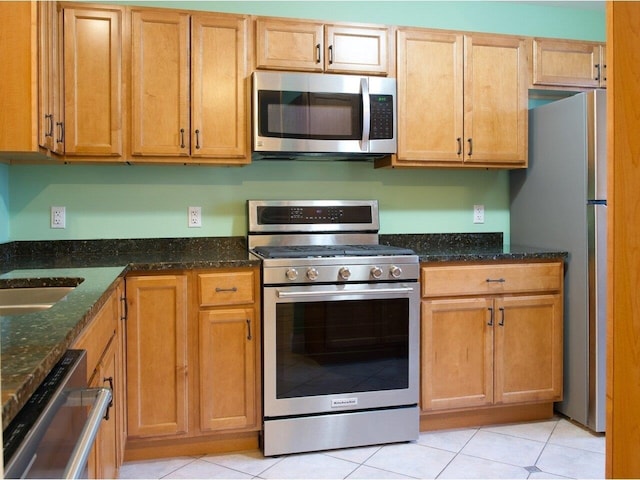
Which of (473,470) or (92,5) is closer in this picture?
(473,470)

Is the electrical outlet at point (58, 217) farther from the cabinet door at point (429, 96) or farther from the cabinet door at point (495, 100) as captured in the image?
the cabinet door at point (495, 100)

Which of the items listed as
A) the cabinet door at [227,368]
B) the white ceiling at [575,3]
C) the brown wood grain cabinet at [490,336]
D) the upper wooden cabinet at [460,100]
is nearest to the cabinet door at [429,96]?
the upper wooden cabinet at [460,100]

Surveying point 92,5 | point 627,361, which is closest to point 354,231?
point 92,5

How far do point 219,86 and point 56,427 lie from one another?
2018mm

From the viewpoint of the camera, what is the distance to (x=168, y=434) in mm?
2396

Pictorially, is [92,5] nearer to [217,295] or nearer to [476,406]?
[217,295]

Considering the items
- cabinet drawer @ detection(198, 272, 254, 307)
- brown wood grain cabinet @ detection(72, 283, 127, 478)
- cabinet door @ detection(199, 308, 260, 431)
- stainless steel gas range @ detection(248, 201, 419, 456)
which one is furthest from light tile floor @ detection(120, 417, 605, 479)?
cabinet drawer @ detection(198, 272, 254, 307)

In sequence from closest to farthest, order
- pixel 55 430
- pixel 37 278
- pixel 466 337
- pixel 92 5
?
pixel 55 430 → pixel 37 278 → pixel 92 5 → pixel 466 337

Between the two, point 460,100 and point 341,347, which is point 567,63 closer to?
point 460,100

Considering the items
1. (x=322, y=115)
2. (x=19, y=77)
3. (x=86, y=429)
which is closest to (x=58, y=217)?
(x=19, y=77)

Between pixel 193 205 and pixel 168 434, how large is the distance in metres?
1.16

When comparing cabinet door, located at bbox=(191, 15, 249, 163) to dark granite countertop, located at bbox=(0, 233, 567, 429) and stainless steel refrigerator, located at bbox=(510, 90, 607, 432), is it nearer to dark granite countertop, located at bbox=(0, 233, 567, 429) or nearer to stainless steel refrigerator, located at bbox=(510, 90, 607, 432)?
dark granite countertop, located at bbox=(0, 233, 567, 429)

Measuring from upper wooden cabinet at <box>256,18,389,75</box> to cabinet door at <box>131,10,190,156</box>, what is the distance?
0.39 meters

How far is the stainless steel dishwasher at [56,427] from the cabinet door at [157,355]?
120 cm
